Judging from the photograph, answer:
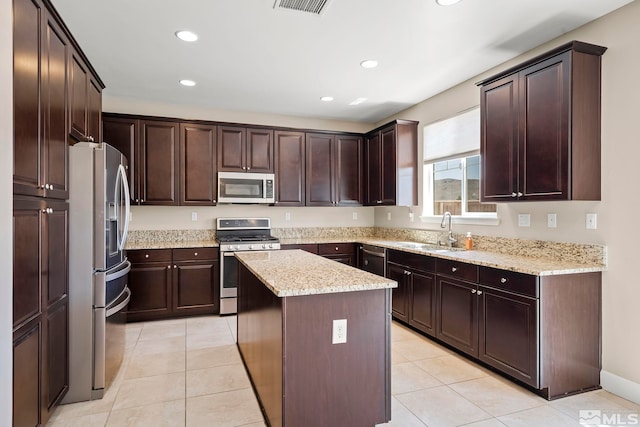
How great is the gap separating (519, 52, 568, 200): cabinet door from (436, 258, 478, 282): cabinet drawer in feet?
2.28

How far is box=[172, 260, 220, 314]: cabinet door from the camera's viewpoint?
416 cm

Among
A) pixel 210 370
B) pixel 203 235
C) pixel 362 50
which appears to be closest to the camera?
pixel 210 370

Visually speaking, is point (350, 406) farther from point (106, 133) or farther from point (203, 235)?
point (106, 133)

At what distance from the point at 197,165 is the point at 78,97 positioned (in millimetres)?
1898

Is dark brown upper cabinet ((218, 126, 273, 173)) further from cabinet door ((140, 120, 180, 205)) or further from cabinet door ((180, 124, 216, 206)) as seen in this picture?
cabinet door ((140, 120, 180, 205))

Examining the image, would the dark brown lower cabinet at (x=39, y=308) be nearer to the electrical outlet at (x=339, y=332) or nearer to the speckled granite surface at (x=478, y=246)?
the electrical outlet at (x=339, y=332)

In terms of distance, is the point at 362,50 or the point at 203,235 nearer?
the point at 362,50

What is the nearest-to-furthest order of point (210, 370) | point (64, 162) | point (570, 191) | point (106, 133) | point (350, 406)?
1. point (350, 406)
2. point (64, 162)
3. point (570, 191)
4. point (210, 370)
5. point (106, 133)

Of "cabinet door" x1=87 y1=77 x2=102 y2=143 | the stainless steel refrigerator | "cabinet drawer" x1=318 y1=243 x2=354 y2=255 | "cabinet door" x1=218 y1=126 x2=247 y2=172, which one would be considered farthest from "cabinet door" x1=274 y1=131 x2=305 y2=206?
the stainless steel refrigerator

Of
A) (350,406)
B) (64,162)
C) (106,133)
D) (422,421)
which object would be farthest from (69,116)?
(422,421)

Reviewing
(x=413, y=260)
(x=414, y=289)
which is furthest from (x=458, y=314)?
(x=413, y=260)

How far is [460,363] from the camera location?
2.96 meters

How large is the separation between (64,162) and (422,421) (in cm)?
269

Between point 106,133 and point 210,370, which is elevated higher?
point 106,133
